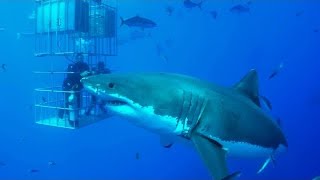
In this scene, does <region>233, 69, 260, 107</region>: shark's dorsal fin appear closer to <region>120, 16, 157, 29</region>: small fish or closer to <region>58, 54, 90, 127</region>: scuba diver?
<region>58, 54, 90, 127</region>: scuba diver

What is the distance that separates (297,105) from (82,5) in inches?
539

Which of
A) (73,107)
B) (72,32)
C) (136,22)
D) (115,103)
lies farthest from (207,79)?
(115,103)

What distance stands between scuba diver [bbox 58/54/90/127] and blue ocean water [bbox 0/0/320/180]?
566 cm

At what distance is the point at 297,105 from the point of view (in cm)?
1753

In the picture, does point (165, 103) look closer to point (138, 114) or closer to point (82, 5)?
point (138, 114)

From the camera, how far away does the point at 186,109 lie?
3.07 m

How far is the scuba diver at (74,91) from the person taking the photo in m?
6.18

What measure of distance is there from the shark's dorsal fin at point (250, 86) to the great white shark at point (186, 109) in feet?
1.09

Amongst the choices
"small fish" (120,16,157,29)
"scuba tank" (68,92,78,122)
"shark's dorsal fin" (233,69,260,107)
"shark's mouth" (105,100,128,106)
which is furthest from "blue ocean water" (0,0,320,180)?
"shark's mouth" (105,100,128,106)

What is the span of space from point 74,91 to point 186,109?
3.51 metres

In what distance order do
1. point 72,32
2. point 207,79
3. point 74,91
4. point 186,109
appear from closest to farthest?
point 186,109 < point 74,91 < point 72,32 < point 207,79

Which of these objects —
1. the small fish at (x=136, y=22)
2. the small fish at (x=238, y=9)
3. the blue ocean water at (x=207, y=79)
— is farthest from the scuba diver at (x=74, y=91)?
the small fish at (x=238, y=9)

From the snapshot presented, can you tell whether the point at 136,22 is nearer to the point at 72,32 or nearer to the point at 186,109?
the point at 72,32

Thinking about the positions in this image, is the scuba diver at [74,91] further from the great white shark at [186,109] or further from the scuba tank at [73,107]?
the great white shark at [186,109]
